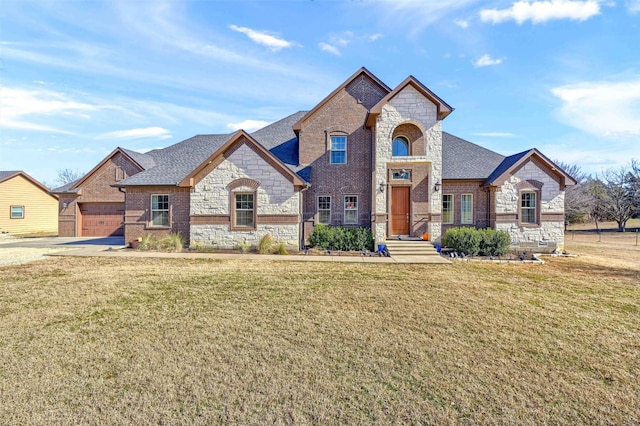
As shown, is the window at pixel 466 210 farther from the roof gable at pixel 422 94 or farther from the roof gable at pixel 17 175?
the roof gable at pixel 17 175

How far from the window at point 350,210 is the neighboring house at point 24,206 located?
28.9 m

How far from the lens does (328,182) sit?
57.0 ft

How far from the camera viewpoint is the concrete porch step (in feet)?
47.2

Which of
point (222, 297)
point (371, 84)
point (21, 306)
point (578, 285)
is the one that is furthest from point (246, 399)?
point (371, 84)

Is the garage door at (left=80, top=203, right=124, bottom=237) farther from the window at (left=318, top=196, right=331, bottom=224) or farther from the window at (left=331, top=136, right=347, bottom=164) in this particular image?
the window at (left=331, top=136, right=347, bottom=164)

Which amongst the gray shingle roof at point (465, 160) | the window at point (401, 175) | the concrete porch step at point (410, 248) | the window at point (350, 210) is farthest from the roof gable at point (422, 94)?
the concrete porch step at point (410, 248)

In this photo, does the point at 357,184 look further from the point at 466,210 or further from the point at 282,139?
the point at 466,210

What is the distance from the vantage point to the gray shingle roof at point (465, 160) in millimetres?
17531

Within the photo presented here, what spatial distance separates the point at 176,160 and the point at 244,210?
22.6 ft

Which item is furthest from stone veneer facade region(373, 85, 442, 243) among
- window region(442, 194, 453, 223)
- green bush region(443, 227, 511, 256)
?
window region(442, 194, 453, 223)

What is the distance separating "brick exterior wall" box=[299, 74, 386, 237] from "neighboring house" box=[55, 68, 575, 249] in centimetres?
5

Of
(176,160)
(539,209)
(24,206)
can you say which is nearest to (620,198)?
(539,209)

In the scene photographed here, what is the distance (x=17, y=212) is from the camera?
29109 millimetres

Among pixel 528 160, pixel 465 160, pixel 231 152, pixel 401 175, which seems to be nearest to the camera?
pixel 231 152
